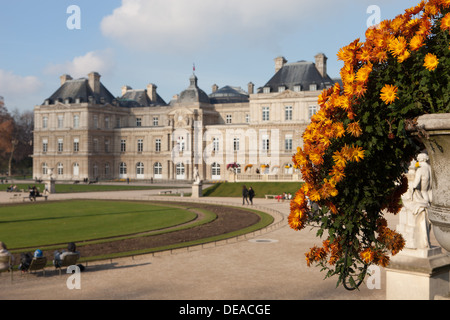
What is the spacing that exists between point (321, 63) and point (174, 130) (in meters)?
27.3

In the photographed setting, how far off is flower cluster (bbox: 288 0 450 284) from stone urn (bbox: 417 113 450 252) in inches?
6.7

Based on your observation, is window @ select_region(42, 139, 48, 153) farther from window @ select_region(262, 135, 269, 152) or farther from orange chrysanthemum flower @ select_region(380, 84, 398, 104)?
orange chrysanthemum flower @ select_region(380, 84, 398, 104)

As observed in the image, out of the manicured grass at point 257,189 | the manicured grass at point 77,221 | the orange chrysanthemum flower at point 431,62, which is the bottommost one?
the manicured grass at point 77,221

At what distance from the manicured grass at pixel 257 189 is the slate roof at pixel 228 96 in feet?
136

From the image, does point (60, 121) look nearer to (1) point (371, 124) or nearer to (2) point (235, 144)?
(2) point (235, 144)

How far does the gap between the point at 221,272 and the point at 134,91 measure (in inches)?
3473

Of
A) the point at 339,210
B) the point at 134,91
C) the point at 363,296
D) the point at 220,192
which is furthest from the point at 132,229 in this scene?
the point at 134,91

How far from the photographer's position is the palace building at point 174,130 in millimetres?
69062

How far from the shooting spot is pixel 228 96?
3595 inches

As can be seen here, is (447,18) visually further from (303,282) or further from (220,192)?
(220,192)

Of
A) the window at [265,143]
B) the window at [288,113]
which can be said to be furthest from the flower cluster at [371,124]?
the window at [265,143]

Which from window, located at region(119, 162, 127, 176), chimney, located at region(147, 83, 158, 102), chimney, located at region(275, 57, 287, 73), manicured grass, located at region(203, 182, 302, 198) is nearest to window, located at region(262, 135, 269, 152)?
chimney, located at region(275, 57, 287, 73)

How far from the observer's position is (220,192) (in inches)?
1855

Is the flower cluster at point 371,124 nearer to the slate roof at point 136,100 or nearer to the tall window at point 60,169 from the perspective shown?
the tall window at point 60,169
